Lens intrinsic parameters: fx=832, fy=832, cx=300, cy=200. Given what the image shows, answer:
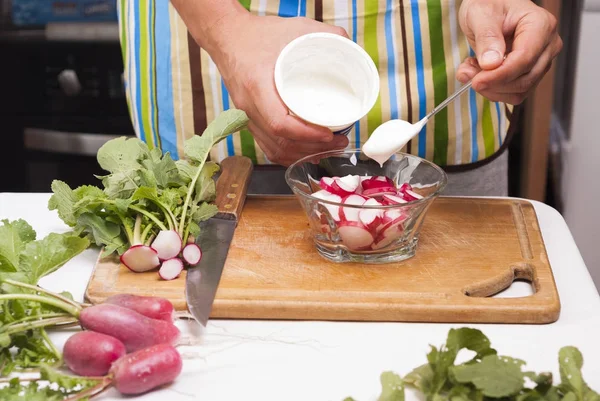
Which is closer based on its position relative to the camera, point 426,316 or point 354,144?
point 426,316

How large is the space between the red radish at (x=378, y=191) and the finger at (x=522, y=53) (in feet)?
0.64

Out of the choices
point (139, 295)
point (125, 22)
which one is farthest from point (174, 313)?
point (125, 22)

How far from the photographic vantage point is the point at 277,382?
88 centimetres

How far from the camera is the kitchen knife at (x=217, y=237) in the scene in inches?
39.8

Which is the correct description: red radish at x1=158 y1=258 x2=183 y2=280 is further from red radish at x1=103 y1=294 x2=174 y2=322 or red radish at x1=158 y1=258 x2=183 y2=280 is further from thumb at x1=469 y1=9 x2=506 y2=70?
thumb at x1=469 y1=9 x2=506 y2=70

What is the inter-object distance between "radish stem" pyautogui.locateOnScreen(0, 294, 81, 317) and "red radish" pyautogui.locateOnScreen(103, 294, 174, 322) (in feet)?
0.12

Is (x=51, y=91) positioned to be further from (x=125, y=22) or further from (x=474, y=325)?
(x=474, y=325)

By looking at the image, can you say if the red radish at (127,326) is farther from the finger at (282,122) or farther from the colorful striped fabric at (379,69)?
the colorful striped fabric at (379,69)

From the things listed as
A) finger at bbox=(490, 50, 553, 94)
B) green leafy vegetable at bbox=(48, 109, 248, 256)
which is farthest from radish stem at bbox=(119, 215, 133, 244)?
finger at bbox=(490, 50, 553, 94)

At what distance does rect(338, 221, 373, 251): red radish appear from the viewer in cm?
108

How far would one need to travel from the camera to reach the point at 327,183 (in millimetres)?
1168

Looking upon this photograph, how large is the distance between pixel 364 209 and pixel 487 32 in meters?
0.35

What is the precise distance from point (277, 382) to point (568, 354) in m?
0.30

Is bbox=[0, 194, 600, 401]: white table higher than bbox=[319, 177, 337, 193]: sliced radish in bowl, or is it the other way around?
bbox=[319, 177, 337, 193]: sliced radish in bowl
